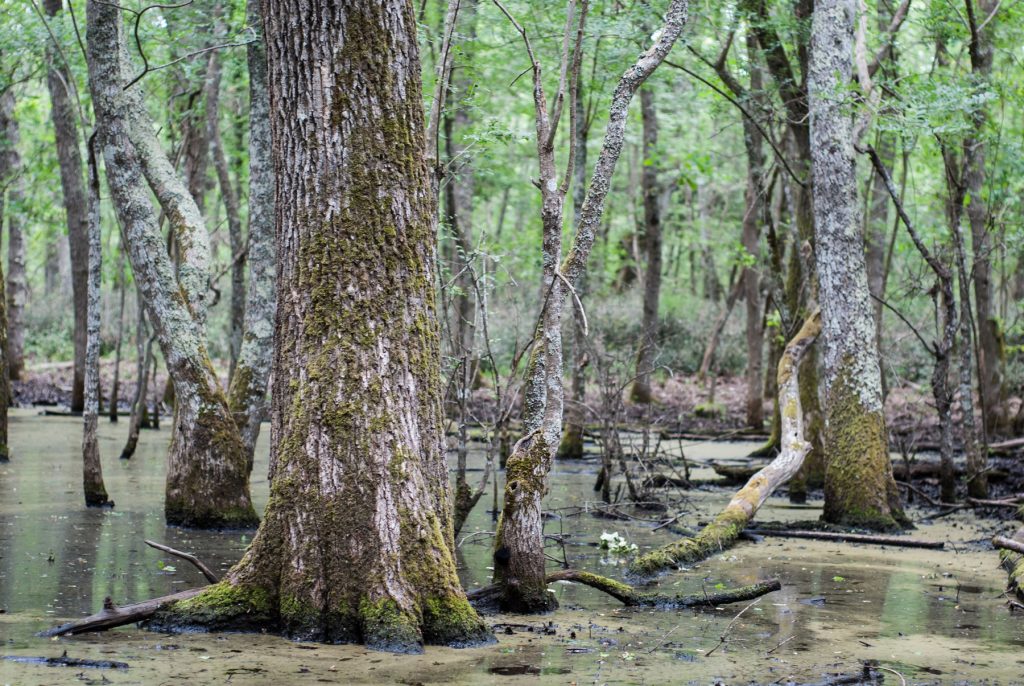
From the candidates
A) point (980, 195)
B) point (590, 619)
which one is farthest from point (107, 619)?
point (980, 195)

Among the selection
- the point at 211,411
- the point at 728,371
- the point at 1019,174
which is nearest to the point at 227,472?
the point at 211,411

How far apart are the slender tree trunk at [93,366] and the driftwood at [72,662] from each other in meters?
4.72

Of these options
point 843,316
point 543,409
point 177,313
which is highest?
point 843,316

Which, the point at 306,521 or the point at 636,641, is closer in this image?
the point at 306,521

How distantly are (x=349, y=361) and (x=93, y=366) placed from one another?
5231mm

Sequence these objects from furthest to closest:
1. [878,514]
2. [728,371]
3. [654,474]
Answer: [728,371]
[654,474]
[878,514]

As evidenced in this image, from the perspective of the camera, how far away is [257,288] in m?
9.22

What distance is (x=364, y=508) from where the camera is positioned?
4609 mm

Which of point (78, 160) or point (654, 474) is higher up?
point (78, 160)

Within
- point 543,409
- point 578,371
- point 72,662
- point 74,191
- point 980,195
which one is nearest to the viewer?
point 72,662

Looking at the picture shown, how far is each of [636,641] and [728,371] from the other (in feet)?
77.0

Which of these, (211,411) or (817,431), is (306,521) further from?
(817,431)

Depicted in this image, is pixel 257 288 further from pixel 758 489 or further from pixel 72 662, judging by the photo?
pixel 72 662

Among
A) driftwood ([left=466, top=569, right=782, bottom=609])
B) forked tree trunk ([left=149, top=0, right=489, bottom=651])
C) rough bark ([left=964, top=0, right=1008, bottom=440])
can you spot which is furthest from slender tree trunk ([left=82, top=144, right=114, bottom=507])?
rough bark ([left=964, top=0, right=1008, bottom=440])
